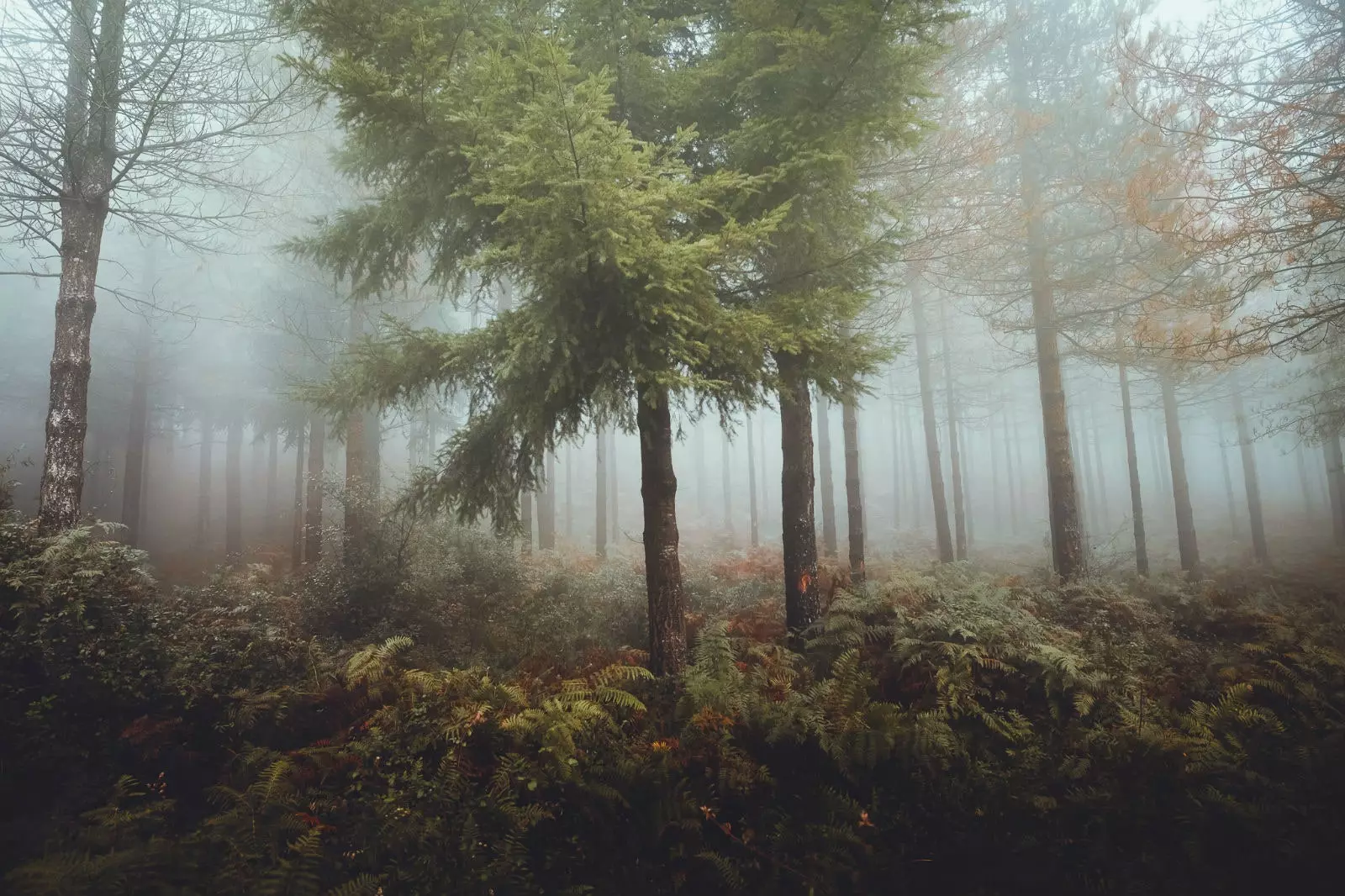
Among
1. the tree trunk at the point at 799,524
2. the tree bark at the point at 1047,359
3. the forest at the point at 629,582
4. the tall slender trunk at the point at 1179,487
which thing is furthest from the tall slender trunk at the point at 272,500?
the tall slender trunk at the point at 1179,487

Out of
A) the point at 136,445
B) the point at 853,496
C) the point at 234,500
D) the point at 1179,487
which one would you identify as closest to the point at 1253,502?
the point at 1179,487

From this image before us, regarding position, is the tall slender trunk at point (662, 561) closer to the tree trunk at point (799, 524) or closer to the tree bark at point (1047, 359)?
the tree trunk at point (799, 524)

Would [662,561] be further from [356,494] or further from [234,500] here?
[234,500]

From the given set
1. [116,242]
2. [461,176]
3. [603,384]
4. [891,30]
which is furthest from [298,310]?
[116,242]

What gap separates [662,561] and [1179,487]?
726 inches

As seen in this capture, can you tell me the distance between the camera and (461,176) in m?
5.80

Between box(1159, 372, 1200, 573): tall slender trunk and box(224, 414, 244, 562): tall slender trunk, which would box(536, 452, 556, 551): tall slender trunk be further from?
box(1159, 372, 1200, 573): tall slender trunk

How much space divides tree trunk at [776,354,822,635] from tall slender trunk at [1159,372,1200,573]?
14.3 m

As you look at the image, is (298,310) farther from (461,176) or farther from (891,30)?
(891,30)

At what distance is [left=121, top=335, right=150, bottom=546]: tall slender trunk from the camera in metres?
18.0

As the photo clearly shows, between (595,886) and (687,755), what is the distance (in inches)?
48.3

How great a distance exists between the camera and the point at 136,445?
63.1ft

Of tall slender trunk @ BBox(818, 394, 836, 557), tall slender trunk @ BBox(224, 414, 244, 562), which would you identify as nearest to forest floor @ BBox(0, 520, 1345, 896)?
tall slender trunk @ BBox(818, 394, 836, 557)

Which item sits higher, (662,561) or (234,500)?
(234,500)
